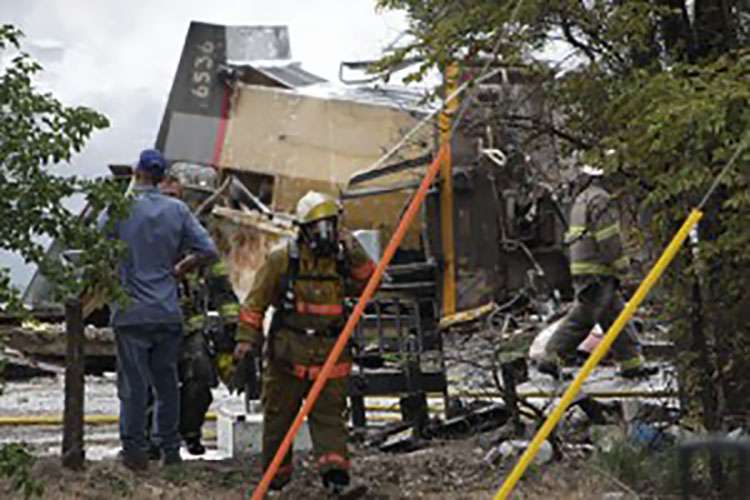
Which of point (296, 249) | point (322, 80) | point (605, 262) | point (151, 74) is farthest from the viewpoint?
point (151, 74)

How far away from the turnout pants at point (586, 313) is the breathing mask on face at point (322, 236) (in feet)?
9.59

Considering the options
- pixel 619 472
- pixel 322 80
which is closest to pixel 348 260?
pixel 619 472

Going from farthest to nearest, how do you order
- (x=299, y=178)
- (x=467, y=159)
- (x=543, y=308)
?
(x=299, y=178)
(x=467, y=159)
(x=543, y=308)

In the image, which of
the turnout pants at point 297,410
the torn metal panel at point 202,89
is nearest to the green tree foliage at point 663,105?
the turnout pants at point 297,410

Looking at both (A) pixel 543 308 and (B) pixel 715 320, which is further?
(A) pixel 543 308

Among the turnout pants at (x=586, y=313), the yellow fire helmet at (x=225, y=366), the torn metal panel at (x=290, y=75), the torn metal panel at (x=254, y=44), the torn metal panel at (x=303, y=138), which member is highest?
the torn metal panel at (x=254, y=44)

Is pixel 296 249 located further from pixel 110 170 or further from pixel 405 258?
pixel 110 170

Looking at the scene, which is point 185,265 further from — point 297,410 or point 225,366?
point 297,410

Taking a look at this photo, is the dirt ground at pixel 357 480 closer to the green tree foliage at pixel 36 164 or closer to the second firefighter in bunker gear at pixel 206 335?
the second firefighter in bunker gear at pixel 206 335

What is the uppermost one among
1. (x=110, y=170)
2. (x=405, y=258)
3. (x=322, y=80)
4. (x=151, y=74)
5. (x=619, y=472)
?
(x=151, y=74)

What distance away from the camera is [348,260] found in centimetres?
794

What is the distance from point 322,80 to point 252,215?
3244mm

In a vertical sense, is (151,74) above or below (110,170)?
above

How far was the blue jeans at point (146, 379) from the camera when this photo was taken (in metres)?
8.34
